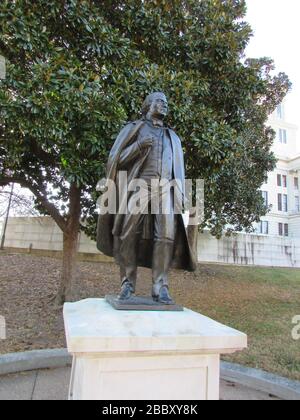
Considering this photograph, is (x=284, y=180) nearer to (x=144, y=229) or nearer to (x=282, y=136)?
(x=282, y=136)

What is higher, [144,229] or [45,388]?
[144,229]

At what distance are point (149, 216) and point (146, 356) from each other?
4.12ft

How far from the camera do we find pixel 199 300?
28.7ft

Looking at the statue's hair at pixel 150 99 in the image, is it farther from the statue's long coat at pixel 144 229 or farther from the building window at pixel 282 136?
the building window at pixel 282 136

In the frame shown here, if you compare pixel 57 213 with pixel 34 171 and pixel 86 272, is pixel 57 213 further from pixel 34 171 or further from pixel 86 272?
pixel 86 272

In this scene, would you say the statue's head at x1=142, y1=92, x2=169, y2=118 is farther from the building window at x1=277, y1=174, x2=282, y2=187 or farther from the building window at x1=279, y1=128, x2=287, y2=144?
the building window at x1=279, y1=128, x2=287, y2=144

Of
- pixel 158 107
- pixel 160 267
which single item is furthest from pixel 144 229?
pixel 158 107

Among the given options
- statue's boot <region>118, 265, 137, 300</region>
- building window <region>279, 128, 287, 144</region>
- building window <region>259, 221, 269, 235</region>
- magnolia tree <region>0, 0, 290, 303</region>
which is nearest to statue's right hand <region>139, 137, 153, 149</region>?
statue's boot <region>118, 265, 137, 300</region>

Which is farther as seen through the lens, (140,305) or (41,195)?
(41,195)

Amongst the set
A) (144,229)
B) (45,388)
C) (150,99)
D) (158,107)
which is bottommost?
(45,388)

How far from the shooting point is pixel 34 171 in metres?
6.85
